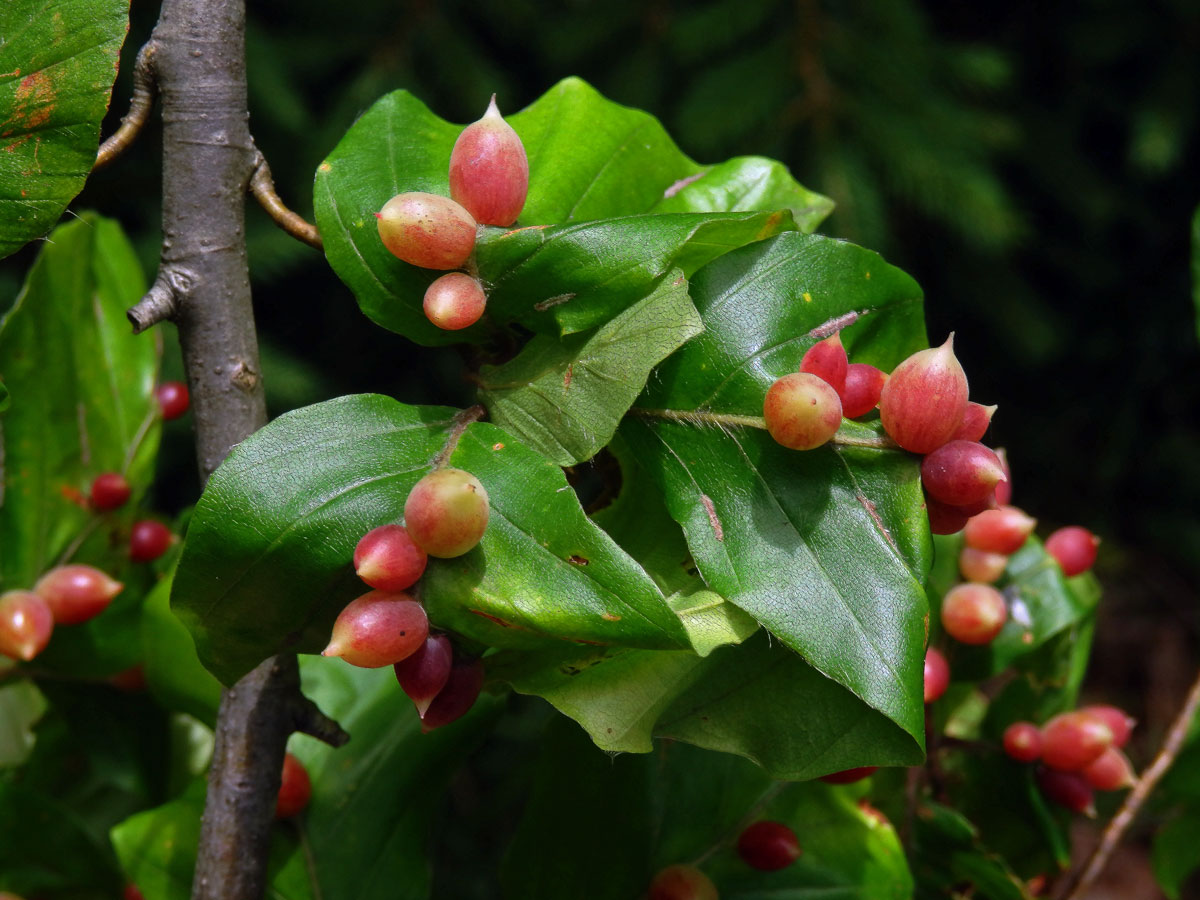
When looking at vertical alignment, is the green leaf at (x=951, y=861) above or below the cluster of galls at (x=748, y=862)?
below

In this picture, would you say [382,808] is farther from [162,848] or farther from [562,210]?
[562,210]

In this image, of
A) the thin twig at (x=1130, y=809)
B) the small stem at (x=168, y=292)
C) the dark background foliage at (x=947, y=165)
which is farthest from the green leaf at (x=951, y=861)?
the dark background foliage at (x=947, y=165)

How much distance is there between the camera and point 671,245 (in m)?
0.30

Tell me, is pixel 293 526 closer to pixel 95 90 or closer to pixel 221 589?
pixel 221 589

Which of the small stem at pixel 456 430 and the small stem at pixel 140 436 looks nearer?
the small stem at pixel 456 430

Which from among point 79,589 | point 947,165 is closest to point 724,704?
point 79,589

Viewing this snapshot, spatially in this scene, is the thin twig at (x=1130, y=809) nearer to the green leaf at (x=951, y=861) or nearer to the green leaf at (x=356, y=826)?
the green leaf at (x=951, y=861)

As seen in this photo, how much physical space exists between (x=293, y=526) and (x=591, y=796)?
0.64 ft

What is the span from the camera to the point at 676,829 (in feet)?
1.41

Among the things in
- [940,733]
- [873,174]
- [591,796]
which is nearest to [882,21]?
[873,174]

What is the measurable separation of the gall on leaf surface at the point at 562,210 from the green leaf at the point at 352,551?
0.15 ft

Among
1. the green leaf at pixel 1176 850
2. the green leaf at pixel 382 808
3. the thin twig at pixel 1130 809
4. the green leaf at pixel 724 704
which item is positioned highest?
the green leaf at pixel 724 704

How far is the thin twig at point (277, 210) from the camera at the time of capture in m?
0.34

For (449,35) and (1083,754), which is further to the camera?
(449,35)
